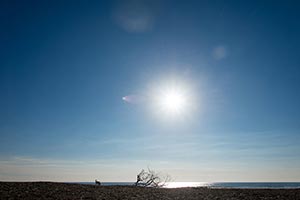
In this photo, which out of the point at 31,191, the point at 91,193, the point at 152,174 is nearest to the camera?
the point at 31,191

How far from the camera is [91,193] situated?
21.8 meters

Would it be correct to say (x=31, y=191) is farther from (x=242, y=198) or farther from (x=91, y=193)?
(x=242, y=198)

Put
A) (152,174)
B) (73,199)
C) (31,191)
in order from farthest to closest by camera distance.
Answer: (152,174)
(31,191)
(73,199)

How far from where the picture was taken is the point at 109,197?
20.8 meters

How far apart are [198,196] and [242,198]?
3.29m

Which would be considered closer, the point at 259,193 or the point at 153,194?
the point at 153,194

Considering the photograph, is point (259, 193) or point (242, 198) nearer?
point (242, 198)

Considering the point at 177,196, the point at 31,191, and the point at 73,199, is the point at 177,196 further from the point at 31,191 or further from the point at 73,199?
the point at 31,191

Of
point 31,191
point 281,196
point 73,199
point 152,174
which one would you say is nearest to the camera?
point 73,199

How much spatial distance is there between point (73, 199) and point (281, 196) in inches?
636

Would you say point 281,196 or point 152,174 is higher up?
point 152,174

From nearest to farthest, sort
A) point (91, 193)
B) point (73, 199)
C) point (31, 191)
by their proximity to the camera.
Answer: point (73, 199) → point (31, 191) → point (91, 193)

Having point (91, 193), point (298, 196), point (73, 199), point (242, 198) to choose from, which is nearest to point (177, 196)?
point (242, 198)

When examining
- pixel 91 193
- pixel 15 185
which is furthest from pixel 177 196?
pixel 15 185
